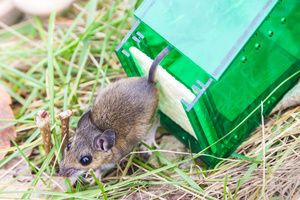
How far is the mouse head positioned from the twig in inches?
2.7

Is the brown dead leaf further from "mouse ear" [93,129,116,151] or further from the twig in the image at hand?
"mouse ear" [93,129,116,151]

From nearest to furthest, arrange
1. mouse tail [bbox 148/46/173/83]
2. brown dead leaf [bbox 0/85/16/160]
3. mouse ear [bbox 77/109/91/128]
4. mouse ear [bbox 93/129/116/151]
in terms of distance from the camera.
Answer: mouse tail [bbox 148/46/173/83] → mouse ear [bbox 93/129/116/151] → mouse ear [bbox 77/109/91/128] → brown dead leaf [bbox 0/85/16/160]

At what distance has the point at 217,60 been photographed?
3.61 metres

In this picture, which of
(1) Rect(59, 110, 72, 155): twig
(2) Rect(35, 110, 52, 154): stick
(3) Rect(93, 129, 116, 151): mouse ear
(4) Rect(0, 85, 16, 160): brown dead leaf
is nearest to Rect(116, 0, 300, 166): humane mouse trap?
(3) Rect(93, 129, 116, 151): mouse ear

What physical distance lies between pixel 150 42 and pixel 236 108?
0.80 meters

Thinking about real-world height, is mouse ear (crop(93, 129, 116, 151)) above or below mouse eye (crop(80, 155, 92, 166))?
above

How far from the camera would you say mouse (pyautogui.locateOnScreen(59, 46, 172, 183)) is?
4.20 metres

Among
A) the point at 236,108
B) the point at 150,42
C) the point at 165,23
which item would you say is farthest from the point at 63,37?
the point at 236,108

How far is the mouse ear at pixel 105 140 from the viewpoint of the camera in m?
4.11

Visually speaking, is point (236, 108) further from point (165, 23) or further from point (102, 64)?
point (102, 64)

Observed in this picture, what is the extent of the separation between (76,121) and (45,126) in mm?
582

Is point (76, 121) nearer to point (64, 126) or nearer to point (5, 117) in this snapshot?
point (64, 126)

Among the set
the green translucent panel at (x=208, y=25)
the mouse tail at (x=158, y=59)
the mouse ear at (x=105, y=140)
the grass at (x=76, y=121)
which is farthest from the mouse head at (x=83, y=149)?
the green translucent panel at (x=208, y=25)

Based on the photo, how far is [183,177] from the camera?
4074mm
